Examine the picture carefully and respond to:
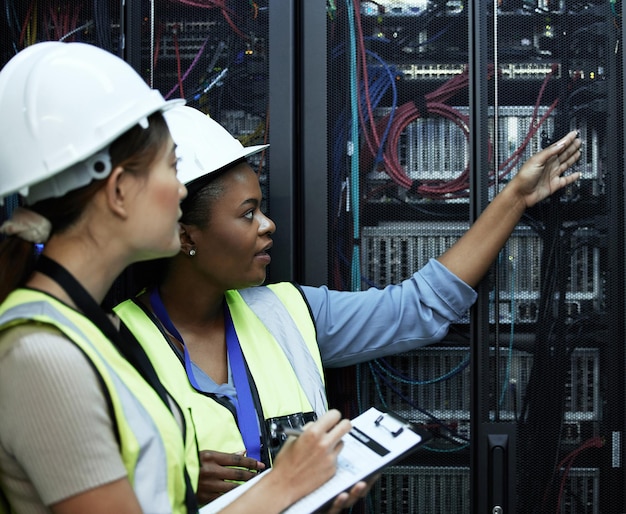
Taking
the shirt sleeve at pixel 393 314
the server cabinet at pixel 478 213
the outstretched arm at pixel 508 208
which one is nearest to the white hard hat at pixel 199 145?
the server cabinet at pixel 478 213


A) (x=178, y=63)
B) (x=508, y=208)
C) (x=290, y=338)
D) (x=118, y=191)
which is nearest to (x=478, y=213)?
(x=508, y=208)

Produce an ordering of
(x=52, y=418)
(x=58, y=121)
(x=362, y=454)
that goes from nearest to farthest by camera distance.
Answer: (x=52, y=418) → (x=58, y=121) → (x=362, y=454)

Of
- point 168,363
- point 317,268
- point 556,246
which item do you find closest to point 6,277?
point 168,363

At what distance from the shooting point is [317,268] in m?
1.71

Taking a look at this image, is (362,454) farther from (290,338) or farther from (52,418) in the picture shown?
(52,418)

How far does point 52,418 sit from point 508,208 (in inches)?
42.8

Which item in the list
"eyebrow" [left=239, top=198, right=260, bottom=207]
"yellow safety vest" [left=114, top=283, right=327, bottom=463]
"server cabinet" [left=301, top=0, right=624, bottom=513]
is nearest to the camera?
"yellow safety vest" [left=114, top=283, right=327, bottom=463]

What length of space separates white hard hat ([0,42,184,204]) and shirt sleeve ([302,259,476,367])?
741mm

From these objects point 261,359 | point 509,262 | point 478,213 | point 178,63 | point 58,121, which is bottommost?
point 261,359

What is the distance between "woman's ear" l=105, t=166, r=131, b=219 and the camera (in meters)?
1.00

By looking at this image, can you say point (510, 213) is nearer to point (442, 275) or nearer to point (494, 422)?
point (442, 275)

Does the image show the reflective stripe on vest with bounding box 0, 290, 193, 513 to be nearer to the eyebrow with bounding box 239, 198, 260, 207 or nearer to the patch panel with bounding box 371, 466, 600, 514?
the eyebrow with bounding box 239, 198, 260, 207

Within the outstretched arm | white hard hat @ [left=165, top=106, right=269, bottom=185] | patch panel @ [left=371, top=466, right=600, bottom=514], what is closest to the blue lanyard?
white hard hat @ [left=165, top=106, right=269, bottom=185]

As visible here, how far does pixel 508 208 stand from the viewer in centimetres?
158
